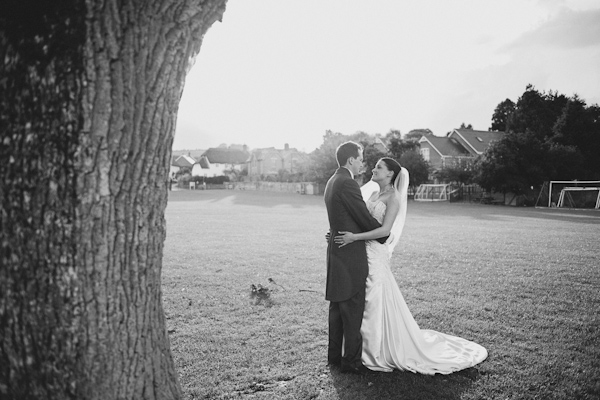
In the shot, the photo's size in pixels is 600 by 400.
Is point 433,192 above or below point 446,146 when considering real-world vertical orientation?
below

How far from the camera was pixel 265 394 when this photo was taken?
3799 mm

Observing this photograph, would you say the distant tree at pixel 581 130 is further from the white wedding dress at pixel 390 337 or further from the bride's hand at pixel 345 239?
the bride's hand at pixel 345 239

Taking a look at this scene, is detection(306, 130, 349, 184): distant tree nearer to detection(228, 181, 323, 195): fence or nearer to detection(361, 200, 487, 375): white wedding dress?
detection(228, 181, 323, 195): fence

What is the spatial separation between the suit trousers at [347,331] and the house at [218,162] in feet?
314

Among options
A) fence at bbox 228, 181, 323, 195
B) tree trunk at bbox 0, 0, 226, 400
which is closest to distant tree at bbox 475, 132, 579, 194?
fence at bbox 228, 181, 323, 195

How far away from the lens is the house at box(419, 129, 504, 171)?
50.4 meters

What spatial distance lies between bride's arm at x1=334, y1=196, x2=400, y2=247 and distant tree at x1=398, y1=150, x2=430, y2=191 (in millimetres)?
36804

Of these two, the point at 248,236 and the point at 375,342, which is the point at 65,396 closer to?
the point at 375,342

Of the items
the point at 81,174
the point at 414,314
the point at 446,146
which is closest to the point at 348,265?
the point at 414,314

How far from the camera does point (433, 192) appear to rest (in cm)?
4119

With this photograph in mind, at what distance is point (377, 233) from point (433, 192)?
39234 mm

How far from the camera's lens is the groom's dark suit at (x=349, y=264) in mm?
4258

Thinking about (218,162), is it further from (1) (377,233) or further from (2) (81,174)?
(2) (81,174)

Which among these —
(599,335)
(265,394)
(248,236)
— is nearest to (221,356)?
(265,394)
